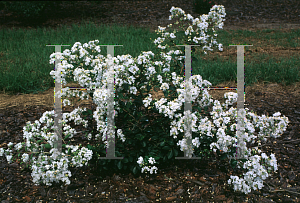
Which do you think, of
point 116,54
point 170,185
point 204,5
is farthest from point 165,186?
point 204,5

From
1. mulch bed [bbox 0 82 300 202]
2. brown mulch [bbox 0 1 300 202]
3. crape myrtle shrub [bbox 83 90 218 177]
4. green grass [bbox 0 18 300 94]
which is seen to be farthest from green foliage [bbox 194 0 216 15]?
crape myrtle shrub [bbox 83 90 218 177]

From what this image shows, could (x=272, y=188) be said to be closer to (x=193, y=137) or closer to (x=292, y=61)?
(x=193, y=137)

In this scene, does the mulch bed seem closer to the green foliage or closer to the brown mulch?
the brown mulch

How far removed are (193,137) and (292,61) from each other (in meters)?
4.04

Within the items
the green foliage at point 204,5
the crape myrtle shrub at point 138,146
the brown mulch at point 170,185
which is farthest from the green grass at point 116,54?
the green foliage at point 204,5

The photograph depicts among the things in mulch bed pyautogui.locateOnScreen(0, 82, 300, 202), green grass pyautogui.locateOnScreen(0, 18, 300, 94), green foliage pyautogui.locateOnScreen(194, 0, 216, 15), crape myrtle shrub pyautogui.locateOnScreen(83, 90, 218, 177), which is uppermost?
green foliage pyautogui.locateOnScreen(194, 0, 216, 15)

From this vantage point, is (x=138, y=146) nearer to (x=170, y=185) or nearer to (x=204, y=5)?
(x=170, y=185)

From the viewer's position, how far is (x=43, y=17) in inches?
416

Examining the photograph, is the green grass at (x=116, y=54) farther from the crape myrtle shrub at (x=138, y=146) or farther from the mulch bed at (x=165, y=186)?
the mulch bed at (x=165, y=186)

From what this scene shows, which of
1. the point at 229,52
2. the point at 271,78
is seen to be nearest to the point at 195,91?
the point at 271,78

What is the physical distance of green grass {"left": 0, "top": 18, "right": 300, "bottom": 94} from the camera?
15.7 ft

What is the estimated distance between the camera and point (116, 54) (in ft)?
19.4

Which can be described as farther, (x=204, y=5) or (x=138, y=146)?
(x=204, y=5)

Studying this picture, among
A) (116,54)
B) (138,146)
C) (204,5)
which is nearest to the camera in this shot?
(138,146)
